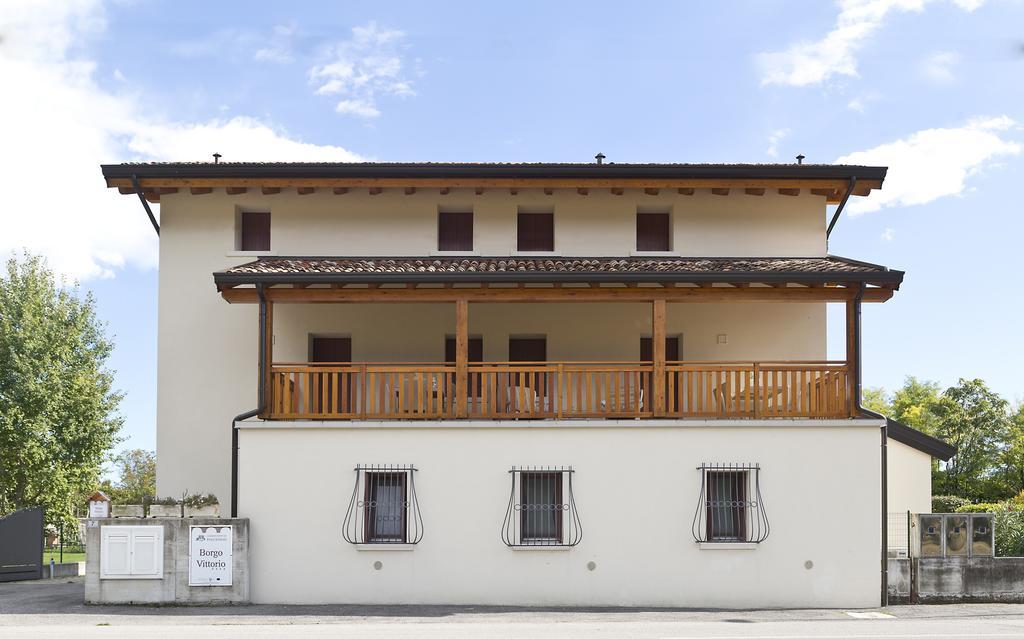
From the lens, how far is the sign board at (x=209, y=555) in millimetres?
15656

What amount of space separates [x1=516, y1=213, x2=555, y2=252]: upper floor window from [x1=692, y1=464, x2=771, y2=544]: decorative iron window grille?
617 cm

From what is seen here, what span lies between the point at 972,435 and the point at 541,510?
3671 centimetres

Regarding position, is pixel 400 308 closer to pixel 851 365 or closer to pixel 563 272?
pixel 563 272

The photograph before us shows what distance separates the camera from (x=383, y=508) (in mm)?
16391

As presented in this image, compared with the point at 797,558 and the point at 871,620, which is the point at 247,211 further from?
the point at 871,620

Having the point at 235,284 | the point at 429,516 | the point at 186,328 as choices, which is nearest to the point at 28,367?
the point at 186,328

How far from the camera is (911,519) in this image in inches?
653

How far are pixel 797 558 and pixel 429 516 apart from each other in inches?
239

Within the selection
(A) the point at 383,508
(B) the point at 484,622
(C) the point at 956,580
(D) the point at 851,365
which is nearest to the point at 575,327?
(D) the point at 851,365

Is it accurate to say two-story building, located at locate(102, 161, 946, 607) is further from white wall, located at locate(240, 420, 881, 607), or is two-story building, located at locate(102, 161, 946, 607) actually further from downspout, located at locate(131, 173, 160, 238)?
downspout, located at locate(131, 173, 160, 238)

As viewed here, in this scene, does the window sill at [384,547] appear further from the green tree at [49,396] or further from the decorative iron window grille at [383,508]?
the green tree at [49,396]

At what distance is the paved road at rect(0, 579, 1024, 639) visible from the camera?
42.2ft

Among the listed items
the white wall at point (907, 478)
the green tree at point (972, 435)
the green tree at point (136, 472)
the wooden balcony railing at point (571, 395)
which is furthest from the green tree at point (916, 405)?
the green tree at point (136, 472)

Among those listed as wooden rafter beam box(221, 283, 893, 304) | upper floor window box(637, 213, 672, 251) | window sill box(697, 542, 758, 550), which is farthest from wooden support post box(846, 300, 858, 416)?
upper floor window box(637, 213, 672, 251)
